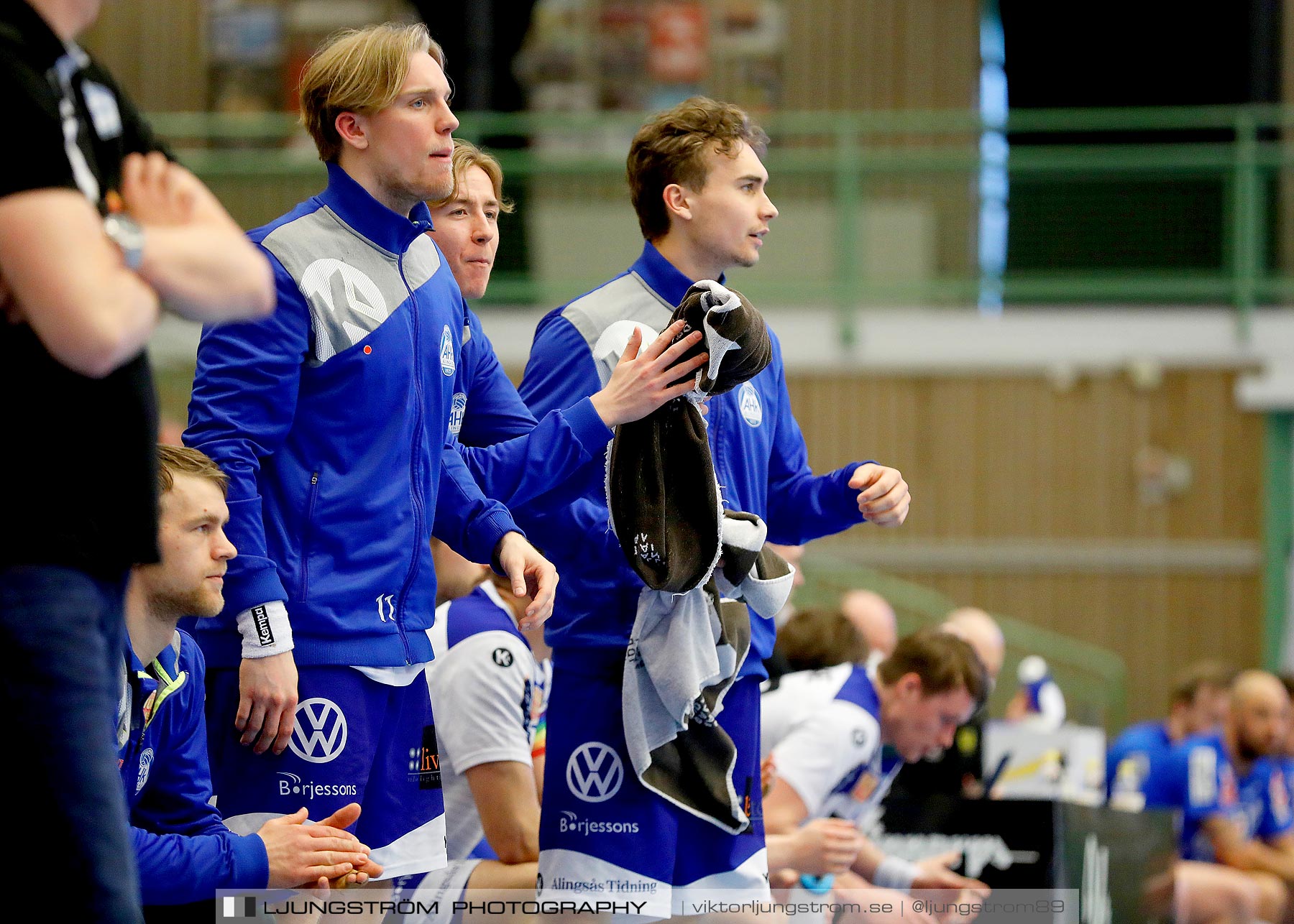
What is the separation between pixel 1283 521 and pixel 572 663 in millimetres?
9128

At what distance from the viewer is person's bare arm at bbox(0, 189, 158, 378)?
1838 millimetres

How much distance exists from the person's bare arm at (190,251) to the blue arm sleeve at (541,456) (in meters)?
1.21

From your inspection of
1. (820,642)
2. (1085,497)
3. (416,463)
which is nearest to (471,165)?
(416,463)

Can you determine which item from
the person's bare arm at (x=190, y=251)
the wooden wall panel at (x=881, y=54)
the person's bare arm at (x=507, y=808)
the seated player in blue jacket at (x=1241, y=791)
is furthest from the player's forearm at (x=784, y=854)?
the wooden wall panel at (x=881, y=54)

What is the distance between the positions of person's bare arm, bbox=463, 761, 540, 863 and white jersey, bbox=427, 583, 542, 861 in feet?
0.09

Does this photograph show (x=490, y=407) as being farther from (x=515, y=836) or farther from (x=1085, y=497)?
(x=1085, y=497)

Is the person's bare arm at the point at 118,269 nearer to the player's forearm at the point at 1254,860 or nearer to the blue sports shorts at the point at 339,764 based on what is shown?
the blue sports shorts at the point at 339,764

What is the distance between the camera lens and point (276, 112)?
42.4 feet

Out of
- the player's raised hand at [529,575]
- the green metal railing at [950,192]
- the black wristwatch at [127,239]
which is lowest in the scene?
the player's raised hand at [529,575]

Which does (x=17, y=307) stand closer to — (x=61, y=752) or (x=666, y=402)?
(x=61, y=752)

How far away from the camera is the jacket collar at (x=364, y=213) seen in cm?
306

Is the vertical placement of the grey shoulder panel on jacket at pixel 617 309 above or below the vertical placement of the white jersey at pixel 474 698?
above

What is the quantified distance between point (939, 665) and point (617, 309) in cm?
196

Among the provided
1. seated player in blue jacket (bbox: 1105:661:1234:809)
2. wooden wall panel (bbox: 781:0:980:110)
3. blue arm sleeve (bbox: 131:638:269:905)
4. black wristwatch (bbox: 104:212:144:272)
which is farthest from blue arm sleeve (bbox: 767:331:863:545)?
wooden wall panel (bbox: 781:0:980:110)
